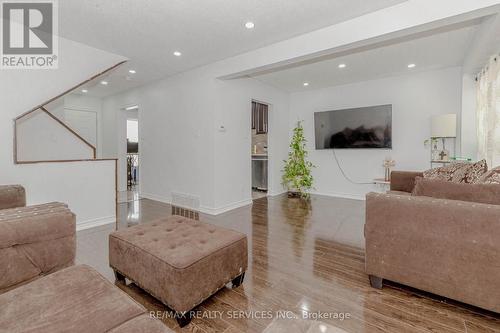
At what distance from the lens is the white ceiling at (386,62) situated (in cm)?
321

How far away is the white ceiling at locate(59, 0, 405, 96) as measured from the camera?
96.2 inches

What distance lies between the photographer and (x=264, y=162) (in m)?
6.00

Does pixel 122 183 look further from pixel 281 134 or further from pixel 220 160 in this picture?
pixel 281 134

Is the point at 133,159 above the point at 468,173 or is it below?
above

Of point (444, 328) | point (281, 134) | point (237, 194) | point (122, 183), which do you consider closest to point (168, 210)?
point (237, 194)

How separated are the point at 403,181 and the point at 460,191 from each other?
6.42 ft

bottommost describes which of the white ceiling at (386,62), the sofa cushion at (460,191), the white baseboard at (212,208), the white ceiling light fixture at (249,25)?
the white baseboard at (212,208)

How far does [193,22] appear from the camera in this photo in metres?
2.78

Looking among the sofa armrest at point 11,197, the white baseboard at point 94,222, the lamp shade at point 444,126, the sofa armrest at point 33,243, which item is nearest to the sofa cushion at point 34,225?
the sofa armrest at point 33,243

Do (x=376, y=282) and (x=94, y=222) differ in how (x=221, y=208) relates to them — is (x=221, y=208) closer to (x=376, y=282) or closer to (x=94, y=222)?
(x=94, y=222)

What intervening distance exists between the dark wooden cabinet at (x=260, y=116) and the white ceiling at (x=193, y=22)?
209 centimetres

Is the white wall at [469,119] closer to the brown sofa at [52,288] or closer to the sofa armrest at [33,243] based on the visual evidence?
the brown sofa at [52,288]

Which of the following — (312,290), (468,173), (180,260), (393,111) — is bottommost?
(312,290)

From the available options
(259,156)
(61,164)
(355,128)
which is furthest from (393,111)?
(61,164)
